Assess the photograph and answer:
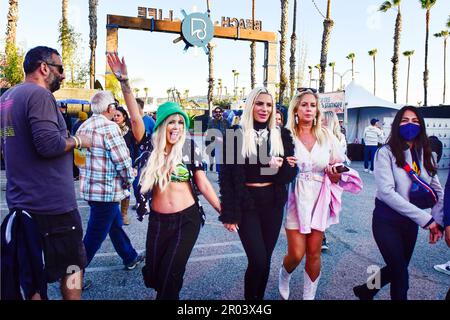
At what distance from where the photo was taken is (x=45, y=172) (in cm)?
237

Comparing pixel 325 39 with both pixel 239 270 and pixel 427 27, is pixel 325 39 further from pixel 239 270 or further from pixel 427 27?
pixel 239 270

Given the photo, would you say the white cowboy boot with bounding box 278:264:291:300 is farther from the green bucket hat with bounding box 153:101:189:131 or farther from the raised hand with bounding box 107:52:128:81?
the raised hand with bounding box 107:52:128:81

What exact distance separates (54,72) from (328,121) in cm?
305

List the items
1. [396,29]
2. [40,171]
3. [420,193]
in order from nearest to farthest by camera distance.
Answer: [40,171], [420,193], [396,29]

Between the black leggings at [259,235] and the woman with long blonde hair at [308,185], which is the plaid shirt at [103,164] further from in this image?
the woman with long blonde hair at [308,185]

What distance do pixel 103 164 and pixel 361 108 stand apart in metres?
18.6

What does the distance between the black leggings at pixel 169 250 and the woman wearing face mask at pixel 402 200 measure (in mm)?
1534

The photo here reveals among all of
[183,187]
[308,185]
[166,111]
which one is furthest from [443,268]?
[166,111]

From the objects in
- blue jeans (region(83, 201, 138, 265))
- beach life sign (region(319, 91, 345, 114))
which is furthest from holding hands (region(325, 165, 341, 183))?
beach life sign (region(319, 91, 345, 114))

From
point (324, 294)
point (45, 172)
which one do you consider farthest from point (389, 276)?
point (45, 172)

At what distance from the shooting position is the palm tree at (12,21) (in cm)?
1583

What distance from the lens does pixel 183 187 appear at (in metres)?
2.81

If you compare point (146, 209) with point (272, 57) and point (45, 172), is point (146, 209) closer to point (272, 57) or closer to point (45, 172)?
point (45, 172)
